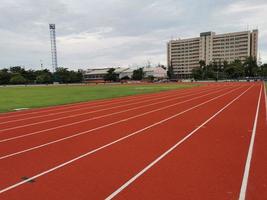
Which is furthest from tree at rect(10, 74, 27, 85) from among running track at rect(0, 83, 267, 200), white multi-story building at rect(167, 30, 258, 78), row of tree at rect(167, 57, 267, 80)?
running track at rect(0, 83, 267, 200)

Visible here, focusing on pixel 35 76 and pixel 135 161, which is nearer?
pixel 135 161

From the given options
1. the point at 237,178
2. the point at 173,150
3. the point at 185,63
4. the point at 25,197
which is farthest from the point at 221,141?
the point at 185,63

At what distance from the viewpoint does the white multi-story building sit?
5428 inches

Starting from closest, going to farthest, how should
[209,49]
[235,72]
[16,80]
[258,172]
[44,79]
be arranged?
[258,172], [16,80], [44,79], [235,72], [209,49]

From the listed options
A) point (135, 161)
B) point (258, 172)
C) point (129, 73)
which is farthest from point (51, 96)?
point (129, 73)

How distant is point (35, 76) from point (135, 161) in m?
103

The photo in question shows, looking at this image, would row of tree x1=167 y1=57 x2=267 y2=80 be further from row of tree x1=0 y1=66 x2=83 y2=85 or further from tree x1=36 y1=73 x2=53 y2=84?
tree x1=36 y1=73 x2=53 y2=84

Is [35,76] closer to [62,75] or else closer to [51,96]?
[62,75]

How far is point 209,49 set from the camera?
487 feet

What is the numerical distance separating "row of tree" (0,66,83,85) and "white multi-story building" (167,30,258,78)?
207 feet

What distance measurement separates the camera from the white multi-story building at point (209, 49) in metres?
138

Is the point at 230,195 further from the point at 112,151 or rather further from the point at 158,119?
the point at 158,119

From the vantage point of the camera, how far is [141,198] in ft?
12.7

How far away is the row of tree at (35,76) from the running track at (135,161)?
87909mm
